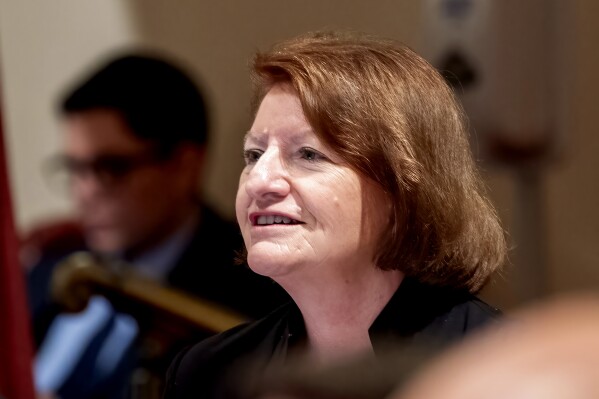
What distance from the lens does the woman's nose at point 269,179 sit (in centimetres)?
54

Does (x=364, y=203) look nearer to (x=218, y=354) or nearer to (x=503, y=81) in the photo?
(x=218, y=354)

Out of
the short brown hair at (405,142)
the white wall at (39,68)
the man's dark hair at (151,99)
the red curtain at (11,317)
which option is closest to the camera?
the short brown hair at (405,142)

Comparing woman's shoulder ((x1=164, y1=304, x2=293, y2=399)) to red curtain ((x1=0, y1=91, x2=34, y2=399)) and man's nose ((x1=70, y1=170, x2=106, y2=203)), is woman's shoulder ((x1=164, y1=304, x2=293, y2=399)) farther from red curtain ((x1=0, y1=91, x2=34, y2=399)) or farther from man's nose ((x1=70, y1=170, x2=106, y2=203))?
man's nose ((x1=70, y1=170, x2=106, y2=203))

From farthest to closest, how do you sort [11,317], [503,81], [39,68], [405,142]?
[39,68]
[503,81]
[11,317]
[405,142]

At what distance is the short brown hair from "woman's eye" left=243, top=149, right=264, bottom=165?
37mm

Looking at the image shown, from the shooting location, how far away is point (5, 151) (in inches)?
37.6

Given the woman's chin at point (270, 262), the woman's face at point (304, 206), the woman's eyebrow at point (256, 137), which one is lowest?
the woman's chin at point (270, 262)

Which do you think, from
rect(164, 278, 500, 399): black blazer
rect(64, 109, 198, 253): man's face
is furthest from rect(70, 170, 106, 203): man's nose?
rect(164, 278, 500, 399): black blazer

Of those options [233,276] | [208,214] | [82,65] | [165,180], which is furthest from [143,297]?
[82,65]

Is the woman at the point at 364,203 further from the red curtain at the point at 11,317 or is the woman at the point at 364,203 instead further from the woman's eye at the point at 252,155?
the red curtain at the point at 11,317

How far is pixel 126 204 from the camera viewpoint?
135 cm

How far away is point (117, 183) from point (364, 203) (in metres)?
0.85

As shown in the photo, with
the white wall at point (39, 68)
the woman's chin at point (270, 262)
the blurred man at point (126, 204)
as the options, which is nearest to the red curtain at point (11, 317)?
the blurred man at point (126, 204)

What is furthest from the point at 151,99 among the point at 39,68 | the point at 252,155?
the point at 39,68
